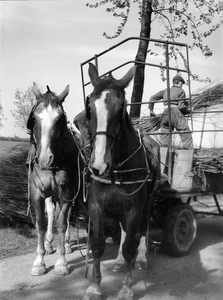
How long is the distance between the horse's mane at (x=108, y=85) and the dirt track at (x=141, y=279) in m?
2.14

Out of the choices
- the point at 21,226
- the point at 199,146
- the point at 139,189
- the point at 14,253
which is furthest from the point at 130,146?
the point at 21,226

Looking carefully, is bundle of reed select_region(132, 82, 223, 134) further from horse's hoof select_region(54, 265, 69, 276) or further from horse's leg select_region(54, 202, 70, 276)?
A: horse's hoof select_region(54, 265, 69, 276)

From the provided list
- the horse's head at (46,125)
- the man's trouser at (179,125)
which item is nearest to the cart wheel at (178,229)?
the man's trouser at (179,125)

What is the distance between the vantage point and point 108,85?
350cm

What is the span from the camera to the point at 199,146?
714 centimetres

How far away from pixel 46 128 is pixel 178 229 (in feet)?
8.69

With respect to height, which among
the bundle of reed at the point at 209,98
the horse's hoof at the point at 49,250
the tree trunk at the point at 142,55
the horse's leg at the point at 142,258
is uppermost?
the tree trunk at the point at 142,55

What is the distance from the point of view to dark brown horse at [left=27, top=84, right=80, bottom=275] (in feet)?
14.5

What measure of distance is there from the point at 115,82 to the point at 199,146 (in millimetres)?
3960

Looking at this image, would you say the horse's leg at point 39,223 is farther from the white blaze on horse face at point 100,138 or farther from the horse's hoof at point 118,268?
the white blaze on horse face at point 100,138

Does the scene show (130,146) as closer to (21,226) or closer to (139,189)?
(139,189)

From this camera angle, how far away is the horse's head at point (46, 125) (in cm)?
414

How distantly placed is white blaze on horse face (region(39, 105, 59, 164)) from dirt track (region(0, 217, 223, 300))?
4.74 ft

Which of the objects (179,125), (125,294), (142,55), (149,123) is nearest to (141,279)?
(125,294)
